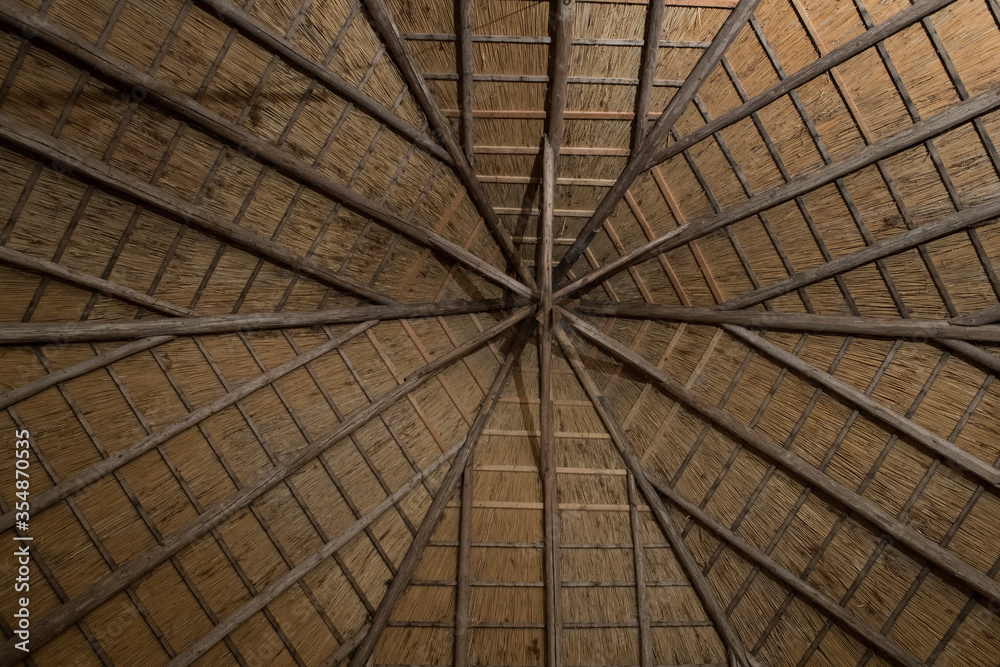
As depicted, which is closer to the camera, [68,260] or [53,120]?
[53,120]

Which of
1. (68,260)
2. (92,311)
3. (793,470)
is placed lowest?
(92,311)

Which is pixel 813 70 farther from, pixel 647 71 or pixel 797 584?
pixel 797 584

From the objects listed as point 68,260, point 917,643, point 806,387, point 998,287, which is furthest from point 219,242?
point 917,643

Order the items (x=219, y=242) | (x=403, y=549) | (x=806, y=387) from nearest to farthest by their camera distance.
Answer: (x=219, y=242) < (x=806, y=387) < (x=403, y=549)

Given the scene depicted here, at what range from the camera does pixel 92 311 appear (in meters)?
6.03

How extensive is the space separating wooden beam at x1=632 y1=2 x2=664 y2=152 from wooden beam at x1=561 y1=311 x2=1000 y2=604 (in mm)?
2330

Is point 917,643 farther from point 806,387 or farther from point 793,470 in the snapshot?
point 806,387

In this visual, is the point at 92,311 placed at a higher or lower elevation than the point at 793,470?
lower

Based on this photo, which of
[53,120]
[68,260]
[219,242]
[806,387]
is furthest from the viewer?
[806,387]

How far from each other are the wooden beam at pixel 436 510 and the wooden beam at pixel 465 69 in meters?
2.58

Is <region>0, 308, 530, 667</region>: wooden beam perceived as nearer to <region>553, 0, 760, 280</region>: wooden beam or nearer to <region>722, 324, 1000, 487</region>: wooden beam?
<region>553, 0, 760, 280</region>: wooden beam

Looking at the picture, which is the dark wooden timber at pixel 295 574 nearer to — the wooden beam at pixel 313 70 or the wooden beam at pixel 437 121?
the wooden beam at pixel 437 121

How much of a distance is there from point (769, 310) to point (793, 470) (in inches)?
74.2

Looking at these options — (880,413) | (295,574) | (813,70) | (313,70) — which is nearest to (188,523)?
(295,574)
